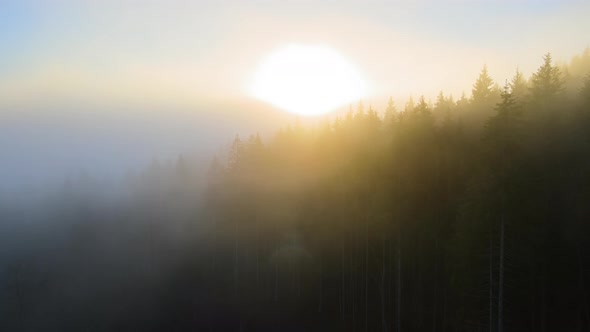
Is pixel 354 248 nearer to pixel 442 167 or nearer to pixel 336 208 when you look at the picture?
pixel 336 208

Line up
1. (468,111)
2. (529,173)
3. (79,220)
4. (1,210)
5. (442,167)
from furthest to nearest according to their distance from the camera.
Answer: (1,210)
(79,220)
(468,111)
(442,167)
(529,173)

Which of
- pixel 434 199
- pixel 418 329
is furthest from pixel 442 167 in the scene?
pixel 418 329

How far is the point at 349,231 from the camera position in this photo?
140ft

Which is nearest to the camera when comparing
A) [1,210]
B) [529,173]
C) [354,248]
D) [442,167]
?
[529,173]

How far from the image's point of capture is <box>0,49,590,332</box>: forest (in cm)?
2691

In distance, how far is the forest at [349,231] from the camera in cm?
2691

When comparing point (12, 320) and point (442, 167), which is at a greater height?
point (442, 167)

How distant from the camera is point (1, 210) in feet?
289

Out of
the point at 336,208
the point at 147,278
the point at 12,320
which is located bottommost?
the point at 12,320

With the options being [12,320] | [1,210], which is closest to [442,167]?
[12,320]

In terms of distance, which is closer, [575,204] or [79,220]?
[575,204]

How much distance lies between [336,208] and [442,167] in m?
12.1

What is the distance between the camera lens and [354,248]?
139ft

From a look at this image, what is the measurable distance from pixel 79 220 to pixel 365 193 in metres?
50.5
